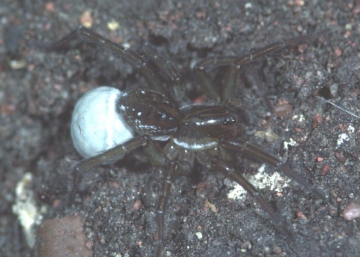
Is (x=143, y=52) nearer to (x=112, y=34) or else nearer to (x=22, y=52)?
(x=112, y=34)

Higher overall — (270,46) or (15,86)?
(270,46)

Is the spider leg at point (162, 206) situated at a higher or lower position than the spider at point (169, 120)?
lower

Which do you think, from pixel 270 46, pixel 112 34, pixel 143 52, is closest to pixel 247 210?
pixel 270 46

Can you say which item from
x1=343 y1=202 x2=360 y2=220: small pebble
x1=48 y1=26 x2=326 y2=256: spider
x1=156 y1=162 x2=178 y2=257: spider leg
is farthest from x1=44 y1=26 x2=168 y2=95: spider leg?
x1=343 y1=202 x2=360 y2=220: small pebble

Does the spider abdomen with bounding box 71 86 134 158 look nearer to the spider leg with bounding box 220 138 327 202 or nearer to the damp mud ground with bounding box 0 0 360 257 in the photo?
the damp mud ground with bounding box 0 0 360 257

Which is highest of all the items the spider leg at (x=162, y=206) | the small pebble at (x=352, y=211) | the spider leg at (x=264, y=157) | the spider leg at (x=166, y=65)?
the spider leg at (x=166, y=65)

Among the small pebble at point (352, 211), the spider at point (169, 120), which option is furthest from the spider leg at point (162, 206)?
the small pebble at point (352, 211)

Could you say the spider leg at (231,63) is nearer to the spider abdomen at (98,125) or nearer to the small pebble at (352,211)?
the spider abdomen at (98,125)
